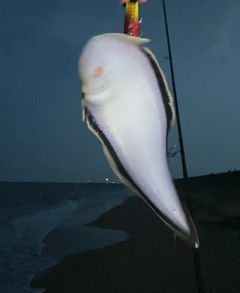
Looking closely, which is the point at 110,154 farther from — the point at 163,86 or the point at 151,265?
the point at 151,265

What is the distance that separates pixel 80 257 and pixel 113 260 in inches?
50.6

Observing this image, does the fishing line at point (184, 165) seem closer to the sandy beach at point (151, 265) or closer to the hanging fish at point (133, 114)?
the hanging fish at point (133, 114)

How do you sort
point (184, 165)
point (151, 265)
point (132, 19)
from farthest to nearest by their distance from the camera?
point (151, 265) < point (184, 165) < point (132, 19)

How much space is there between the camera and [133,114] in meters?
1.02

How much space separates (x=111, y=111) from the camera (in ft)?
3.36

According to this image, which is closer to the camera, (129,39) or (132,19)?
(129,39)

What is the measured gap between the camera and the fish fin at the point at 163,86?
999 millimetres

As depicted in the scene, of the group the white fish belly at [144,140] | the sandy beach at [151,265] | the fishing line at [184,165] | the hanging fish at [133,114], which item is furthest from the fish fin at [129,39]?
the sandy beach at [151,265]

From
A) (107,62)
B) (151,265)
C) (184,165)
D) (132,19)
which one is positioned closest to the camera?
(107,62)

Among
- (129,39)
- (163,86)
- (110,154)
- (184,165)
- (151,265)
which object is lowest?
(151,265)

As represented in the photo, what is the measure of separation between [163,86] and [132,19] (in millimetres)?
246

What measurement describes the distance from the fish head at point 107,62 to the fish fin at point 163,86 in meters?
0.04

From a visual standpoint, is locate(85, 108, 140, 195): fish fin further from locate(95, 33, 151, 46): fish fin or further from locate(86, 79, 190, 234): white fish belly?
locate(95, 33, 151, 46): fish fin

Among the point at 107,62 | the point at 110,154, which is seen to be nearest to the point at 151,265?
the point at 110,154
